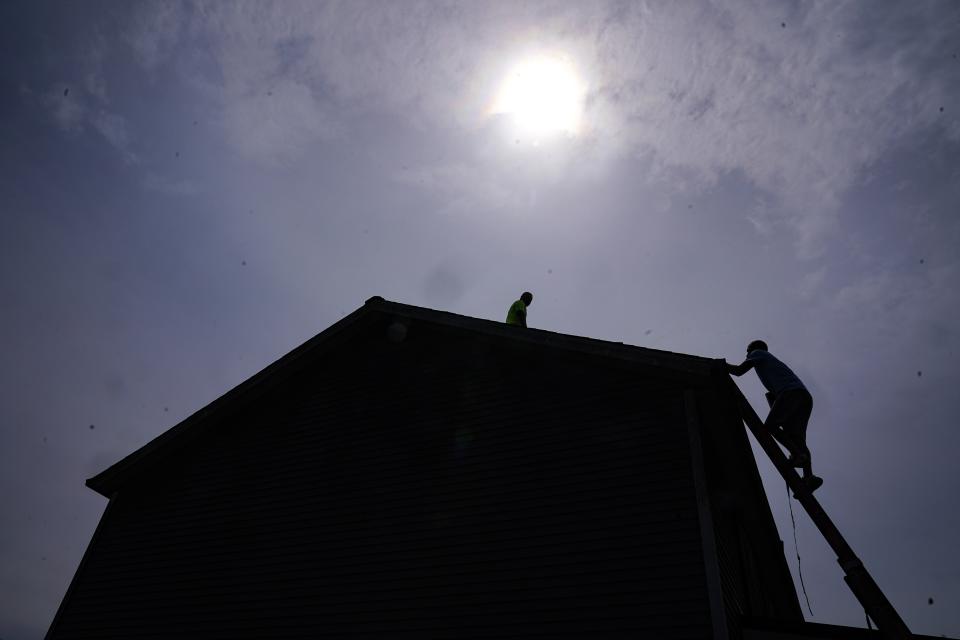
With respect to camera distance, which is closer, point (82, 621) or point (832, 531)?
point (832, 531)

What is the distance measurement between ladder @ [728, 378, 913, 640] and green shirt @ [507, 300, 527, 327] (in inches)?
195

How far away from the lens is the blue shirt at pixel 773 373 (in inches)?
326

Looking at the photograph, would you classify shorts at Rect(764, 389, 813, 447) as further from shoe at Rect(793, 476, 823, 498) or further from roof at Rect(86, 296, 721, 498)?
roof at Rect(86, 296, 721, 498)

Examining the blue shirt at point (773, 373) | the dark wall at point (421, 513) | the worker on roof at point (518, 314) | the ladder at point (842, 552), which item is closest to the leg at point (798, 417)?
the blue shirt at point (773, 373)

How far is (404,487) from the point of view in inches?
368

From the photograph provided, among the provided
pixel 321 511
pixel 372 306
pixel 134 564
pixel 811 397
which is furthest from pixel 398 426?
pixel 811 397

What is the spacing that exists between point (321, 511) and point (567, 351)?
4.59 metres

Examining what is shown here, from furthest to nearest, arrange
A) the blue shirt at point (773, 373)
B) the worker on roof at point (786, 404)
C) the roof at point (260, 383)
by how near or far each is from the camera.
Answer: the roof at point (260, 383)
the blue shirt at point (773, 373)
the worker on roof at point (786, 404)

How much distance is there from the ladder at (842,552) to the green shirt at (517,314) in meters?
4.96

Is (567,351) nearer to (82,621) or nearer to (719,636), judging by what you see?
(719,636)

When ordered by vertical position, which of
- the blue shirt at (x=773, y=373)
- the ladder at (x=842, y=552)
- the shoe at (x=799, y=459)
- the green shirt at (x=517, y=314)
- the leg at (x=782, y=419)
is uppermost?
the green shirt at (x=517, y=314)

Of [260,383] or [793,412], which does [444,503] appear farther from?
[793,412]

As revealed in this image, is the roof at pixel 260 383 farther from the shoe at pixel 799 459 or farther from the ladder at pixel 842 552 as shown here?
the shoe at pixel 799 459

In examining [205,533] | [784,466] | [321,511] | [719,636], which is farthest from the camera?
[205,533]
